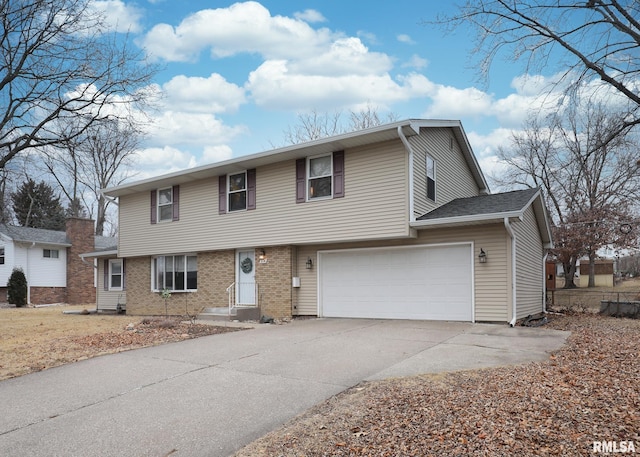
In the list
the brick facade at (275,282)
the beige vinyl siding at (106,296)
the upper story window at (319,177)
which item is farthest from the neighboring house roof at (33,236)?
the upper story window at (319,177)

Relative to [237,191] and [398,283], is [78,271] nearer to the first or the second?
[237,191]

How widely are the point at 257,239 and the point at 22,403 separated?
30.8ft

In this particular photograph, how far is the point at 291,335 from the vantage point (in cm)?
1005

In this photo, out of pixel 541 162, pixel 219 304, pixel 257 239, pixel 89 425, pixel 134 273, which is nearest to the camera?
pixel 89 425

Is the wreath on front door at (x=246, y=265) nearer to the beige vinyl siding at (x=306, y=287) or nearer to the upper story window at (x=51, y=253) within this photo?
the beige vinyl siding at (x=306, y=287)

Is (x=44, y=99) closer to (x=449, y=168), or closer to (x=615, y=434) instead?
(x=449, y=168)

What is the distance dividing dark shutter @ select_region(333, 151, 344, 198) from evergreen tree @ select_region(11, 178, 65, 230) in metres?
35.0

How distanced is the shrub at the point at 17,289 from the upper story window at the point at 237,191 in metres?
17.2

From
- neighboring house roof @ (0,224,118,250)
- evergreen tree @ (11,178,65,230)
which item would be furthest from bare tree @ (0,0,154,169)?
evergreen tree @ (11,178,65,230)

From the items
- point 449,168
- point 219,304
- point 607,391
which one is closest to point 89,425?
point 607,391

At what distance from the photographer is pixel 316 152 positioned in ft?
43.3

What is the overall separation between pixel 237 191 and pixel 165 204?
3954mm

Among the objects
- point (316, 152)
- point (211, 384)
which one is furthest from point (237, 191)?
point (211, 384)

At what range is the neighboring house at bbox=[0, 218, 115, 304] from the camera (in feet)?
85.9
